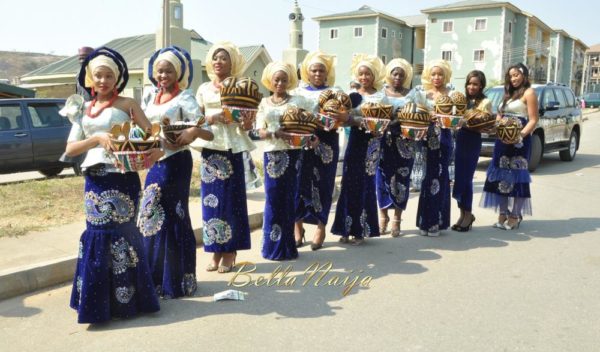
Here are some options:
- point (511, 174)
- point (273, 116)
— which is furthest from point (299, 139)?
point (511, 174)

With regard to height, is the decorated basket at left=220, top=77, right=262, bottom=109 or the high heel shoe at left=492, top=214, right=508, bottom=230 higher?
the decorated basket at left=220, top=77, right=262, bottom=109

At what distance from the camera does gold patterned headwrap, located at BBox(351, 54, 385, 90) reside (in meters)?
5.26

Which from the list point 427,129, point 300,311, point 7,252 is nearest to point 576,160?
point 427,129

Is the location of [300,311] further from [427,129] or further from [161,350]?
[427,129]

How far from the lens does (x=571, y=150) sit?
13.1 m

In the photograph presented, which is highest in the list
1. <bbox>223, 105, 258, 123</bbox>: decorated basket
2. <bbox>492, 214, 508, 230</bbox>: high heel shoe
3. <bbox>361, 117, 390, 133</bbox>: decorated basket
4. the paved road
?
<bbox>223, 105, 258, 123</bbox>: decorated basket

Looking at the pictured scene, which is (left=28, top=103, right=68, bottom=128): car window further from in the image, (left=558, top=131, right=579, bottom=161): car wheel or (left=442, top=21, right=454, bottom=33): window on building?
(left=442, top=21, right=454, bottom=33): window on building

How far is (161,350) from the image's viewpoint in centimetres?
324

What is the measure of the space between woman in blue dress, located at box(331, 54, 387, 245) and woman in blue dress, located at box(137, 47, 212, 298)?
5.84 feet

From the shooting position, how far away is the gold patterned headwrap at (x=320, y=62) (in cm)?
506

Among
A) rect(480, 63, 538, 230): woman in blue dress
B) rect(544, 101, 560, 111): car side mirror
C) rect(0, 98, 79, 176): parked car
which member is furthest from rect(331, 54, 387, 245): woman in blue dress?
rect(544, 101, 560, 111): car side mirror

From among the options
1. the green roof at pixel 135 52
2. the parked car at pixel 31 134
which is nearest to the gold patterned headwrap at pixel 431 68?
the parked car at pixel 31 134

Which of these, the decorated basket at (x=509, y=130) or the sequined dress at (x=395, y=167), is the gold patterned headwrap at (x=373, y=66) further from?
the decorated basket at (x=509, y=130)

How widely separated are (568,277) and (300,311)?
240 centimetres
